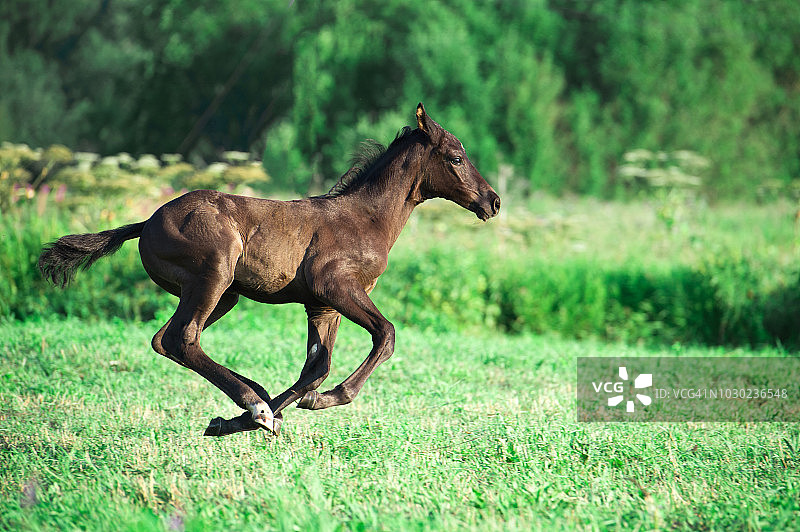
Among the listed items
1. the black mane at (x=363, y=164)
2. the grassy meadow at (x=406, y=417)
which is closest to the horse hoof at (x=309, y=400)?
the grassy meadow at (x=406, y=417)

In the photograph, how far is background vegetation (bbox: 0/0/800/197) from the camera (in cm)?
2514

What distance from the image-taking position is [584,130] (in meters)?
27.0

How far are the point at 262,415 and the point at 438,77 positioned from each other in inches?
811

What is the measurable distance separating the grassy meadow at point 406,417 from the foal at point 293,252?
1.50ft

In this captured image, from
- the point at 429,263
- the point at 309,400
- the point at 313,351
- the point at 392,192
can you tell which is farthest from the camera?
the point at 429,263

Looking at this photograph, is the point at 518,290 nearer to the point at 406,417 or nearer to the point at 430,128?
the point at 406,417

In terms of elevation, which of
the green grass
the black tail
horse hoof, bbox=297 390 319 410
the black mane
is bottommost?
the green grass

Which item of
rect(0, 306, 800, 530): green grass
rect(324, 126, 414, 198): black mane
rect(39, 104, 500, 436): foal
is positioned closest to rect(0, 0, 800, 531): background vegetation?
rect(0, 306, 800, 530): green grass

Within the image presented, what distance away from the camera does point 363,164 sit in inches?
226

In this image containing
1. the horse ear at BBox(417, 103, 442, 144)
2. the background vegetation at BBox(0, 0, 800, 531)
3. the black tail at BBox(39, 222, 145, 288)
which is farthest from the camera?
the horse ear at BBox(417, 103, 442, 144)

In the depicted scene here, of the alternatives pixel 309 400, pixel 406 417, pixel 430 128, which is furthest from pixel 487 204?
pixel 309 400

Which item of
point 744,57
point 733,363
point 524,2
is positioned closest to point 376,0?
point 524,2

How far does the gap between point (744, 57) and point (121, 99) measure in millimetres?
21420

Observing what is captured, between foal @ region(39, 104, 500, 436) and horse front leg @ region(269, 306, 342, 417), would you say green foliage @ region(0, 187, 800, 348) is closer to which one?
horse front leg @ region(269, 306, 342, 417)
